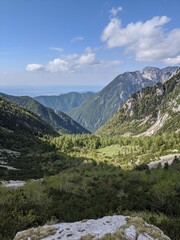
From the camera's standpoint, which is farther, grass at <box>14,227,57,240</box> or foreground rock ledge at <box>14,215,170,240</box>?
grass at <box>14,227,57,240</box>

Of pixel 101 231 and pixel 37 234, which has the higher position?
pixel 101 231

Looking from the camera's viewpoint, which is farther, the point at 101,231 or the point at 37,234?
the point at 37,234

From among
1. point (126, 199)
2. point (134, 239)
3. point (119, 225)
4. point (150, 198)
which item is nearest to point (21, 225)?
point (119, 225)

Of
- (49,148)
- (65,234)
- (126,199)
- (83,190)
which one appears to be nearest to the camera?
(65,234)

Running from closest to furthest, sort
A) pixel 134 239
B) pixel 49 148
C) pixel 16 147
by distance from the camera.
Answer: pixel 134 239, pixel 16 147, pixel 49 148

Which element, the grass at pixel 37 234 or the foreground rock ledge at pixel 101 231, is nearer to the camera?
the foreground rock ledge at pixel 101 231

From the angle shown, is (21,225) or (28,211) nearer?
(21,225)

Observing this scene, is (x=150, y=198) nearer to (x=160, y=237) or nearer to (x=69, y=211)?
(x=69, y=211)

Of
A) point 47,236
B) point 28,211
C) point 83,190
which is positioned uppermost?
point 47,236
